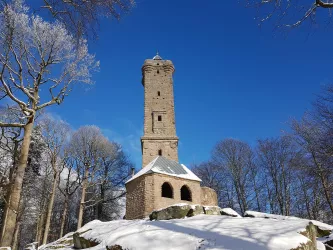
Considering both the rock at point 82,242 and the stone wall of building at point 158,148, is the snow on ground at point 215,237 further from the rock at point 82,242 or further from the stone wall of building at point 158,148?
the stone wall of building at point 158,148

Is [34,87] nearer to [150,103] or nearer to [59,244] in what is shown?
[59,244]

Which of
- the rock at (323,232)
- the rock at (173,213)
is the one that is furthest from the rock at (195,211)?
the rock at (323,232)

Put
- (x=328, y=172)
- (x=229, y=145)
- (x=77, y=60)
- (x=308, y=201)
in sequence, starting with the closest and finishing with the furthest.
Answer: (x=77, y=60) < (x=328, y=172) < (x=308, y=201) < (x=229, y=145)

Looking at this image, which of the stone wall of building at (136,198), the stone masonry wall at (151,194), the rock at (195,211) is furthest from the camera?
the stone wall of building at (136,198)

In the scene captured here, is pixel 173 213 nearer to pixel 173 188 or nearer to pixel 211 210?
pixel 211 210

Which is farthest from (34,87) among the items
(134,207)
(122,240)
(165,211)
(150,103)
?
(150,103)

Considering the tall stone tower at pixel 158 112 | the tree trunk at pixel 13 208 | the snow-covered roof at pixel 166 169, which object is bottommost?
the tree trunk at pixel 13 208

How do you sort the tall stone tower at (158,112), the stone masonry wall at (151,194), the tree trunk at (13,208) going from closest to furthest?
the tree trunk at (13,208), the stone masonry wall at (151,194), the tall stone tower at (158,112)

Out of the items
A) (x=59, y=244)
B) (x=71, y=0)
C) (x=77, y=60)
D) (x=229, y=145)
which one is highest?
(x=229, y=145)

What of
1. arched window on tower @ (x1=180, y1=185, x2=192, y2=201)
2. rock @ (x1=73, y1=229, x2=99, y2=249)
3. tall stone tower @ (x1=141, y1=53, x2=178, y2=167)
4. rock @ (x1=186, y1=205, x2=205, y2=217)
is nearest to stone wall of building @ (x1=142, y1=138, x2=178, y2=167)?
tall stone tower @ (x1=141, y1=53, x2=178, y2=167)

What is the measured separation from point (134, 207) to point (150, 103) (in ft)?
36.9

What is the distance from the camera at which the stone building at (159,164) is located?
17.2 metres

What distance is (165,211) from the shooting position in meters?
11.8

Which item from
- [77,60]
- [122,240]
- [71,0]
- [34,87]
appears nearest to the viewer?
[71,0]
